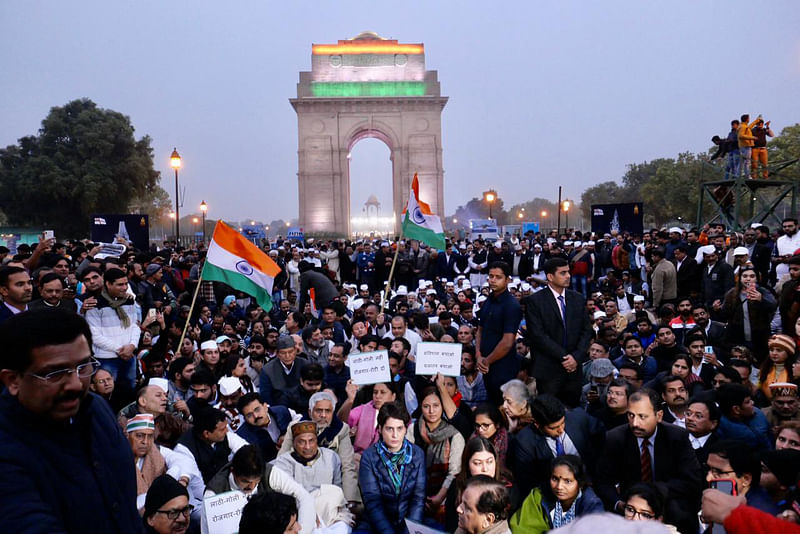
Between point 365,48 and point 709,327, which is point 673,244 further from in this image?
point 365,48

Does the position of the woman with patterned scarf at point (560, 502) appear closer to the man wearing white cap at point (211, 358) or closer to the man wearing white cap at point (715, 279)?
the man wearing white cap at point (211, 358)

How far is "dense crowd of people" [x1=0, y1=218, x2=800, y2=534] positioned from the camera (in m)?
1.91

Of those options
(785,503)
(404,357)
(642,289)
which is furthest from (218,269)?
(642,289)

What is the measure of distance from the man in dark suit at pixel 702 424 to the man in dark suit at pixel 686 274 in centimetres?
696

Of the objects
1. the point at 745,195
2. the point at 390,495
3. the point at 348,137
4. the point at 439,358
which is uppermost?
the point at 348,137

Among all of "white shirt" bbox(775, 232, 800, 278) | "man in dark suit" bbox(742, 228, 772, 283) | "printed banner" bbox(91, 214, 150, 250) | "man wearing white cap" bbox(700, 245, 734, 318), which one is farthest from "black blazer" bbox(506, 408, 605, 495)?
"printed banner" bbox(91, 214, 150, 250)

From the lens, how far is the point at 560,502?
14.9 feet

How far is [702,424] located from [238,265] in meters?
5.81

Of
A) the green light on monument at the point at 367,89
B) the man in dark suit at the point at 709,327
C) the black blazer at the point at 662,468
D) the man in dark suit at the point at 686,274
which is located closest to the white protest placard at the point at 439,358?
the black blazer at the point at 662,468

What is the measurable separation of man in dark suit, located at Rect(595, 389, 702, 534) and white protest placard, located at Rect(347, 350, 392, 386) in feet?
7.39

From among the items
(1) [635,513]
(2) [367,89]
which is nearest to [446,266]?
(1) [635,513]

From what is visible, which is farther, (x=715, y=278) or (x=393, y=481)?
(x=715, y=278)

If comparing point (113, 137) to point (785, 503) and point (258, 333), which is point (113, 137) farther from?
point (785, 503)

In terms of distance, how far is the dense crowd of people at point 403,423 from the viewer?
1911 mm
